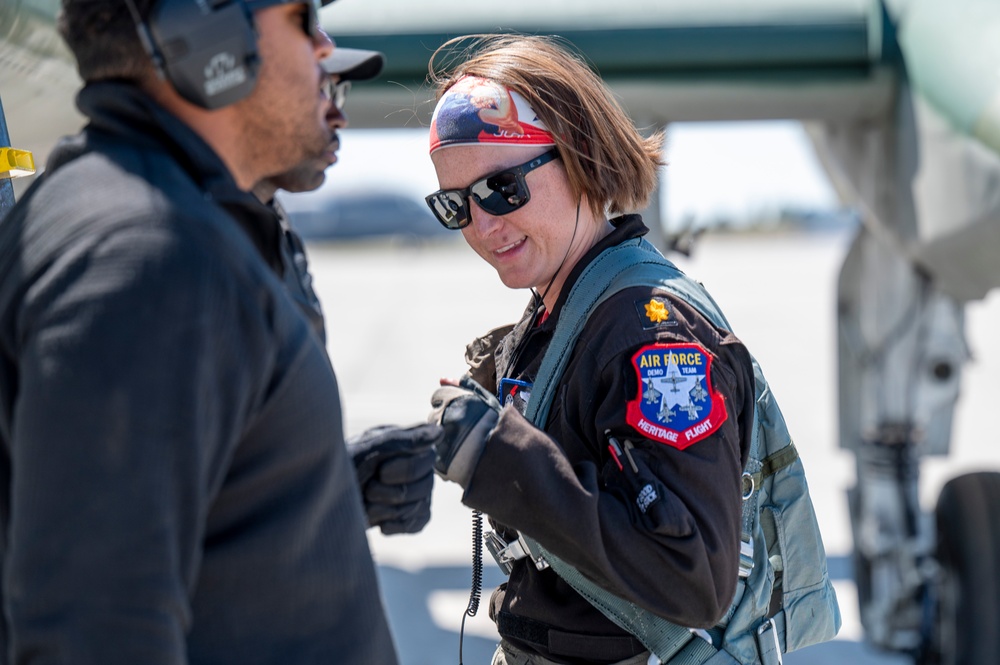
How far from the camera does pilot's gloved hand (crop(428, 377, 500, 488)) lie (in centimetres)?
163

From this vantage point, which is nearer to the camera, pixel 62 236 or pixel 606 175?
pixel 62 236

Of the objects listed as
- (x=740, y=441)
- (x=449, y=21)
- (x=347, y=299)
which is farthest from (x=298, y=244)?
(x=347, y=299)

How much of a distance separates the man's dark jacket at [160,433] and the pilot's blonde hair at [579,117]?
33.6 inches

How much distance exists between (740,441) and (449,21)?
2660 mm

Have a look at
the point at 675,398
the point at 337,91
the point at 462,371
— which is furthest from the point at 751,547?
the point at 462,371

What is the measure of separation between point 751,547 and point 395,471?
0.75 meters

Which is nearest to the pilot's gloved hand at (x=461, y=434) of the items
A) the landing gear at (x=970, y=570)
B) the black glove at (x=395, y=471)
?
the black glove at (x=395, y=471)

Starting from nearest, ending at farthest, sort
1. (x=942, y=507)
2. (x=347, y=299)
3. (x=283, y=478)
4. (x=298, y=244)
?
(x=283, y=478)
(x=298, y=244)
(x=942, y=507)
(x=347, y=299)

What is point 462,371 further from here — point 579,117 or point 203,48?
point 203,48

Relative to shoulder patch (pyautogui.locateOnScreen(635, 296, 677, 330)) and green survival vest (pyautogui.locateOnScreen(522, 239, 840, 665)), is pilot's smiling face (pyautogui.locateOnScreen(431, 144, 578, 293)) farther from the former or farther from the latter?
shoulder patch (pyautogui.locateOnScreen(635, 296, 677, 330))

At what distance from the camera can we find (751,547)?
1.87m

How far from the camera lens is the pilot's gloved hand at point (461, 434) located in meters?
1.63

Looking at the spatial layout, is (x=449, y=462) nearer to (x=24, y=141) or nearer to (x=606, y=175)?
(x=606, y=175)

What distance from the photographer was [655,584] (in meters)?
1.64
